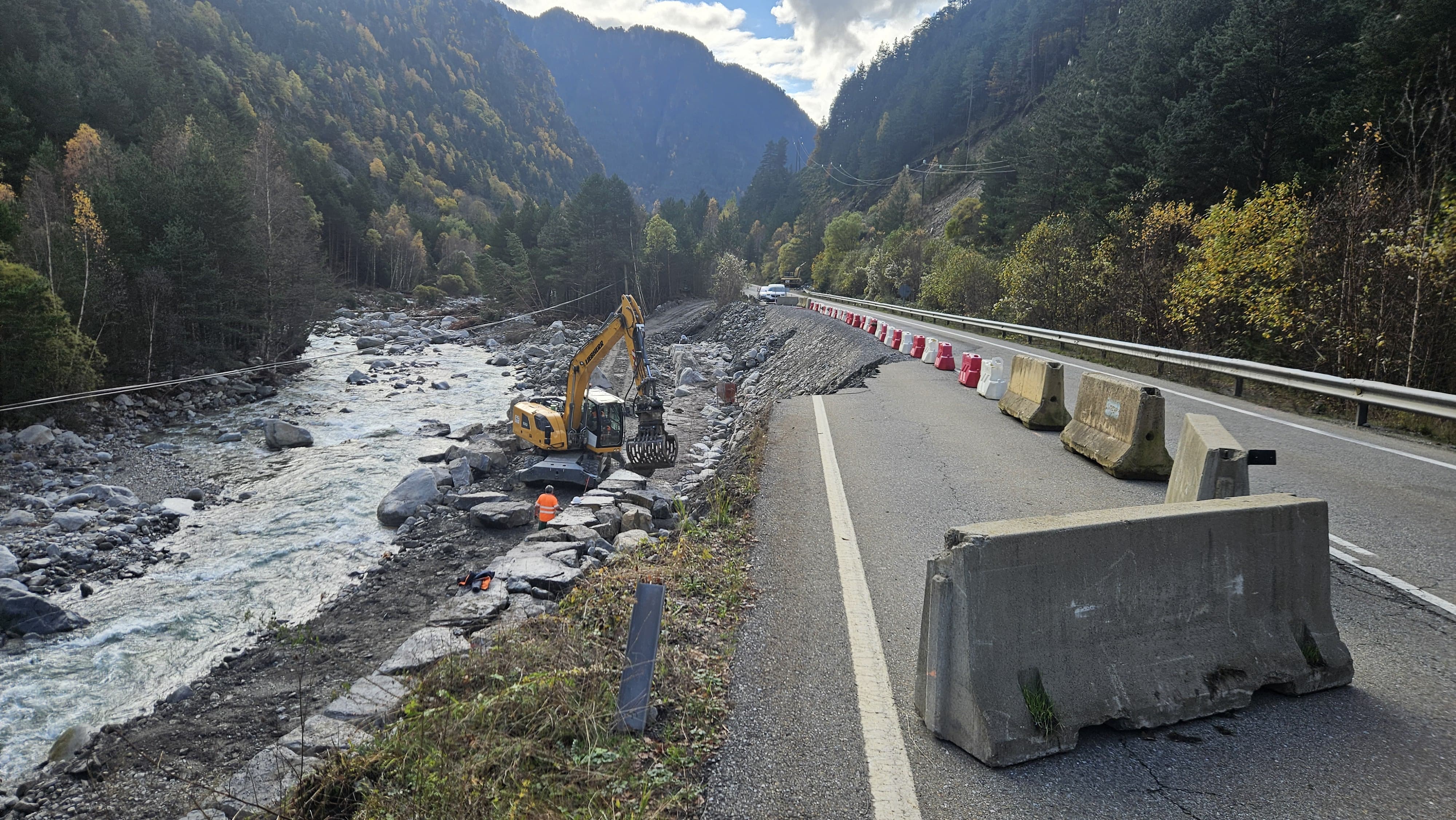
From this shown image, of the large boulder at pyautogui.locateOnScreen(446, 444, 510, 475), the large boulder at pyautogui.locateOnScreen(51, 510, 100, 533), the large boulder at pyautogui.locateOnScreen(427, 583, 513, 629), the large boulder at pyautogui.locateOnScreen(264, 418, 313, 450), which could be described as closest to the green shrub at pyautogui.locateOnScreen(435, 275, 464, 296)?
the large boulder at pyautogui.locateOnScreen(264, 418, 313, 450)

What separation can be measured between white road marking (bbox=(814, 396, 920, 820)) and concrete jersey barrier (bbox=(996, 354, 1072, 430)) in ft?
16.7

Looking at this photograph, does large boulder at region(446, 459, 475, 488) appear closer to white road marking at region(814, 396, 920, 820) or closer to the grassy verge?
the grassy verge

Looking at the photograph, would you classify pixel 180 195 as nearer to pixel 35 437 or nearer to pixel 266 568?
pixel 35 437

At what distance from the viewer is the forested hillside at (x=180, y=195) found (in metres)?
25.7

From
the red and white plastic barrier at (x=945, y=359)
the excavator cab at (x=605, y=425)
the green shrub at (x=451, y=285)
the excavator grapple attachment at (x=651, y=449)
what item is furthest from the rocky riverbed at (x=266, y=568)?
the green shrub at (x=451, y=285)

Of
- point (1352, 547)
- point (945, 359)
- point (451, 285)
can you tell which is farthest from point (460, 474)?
point (451, 285)

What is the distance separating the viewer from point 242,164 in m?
38.9

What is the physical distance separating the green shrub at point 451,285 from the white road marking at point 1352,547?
8984 cm

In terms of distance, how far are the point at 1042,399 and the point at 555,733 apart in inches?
349

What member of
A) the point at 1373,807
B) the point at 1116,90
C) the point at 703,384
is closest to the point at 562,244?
the point at 703,384

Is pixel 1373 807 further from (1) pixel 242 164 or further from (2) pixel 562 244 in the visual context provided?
(2) pixel 562 244

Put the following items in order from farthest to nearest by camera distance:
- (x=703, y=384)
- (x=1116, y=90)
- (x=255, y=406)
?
(x=1116, y=90) → (x=703, y=384) → (x=255, y=406)

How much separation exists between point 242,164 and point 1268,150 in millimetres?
48713

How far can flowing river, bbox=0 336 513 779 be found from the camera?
27.1 ft
